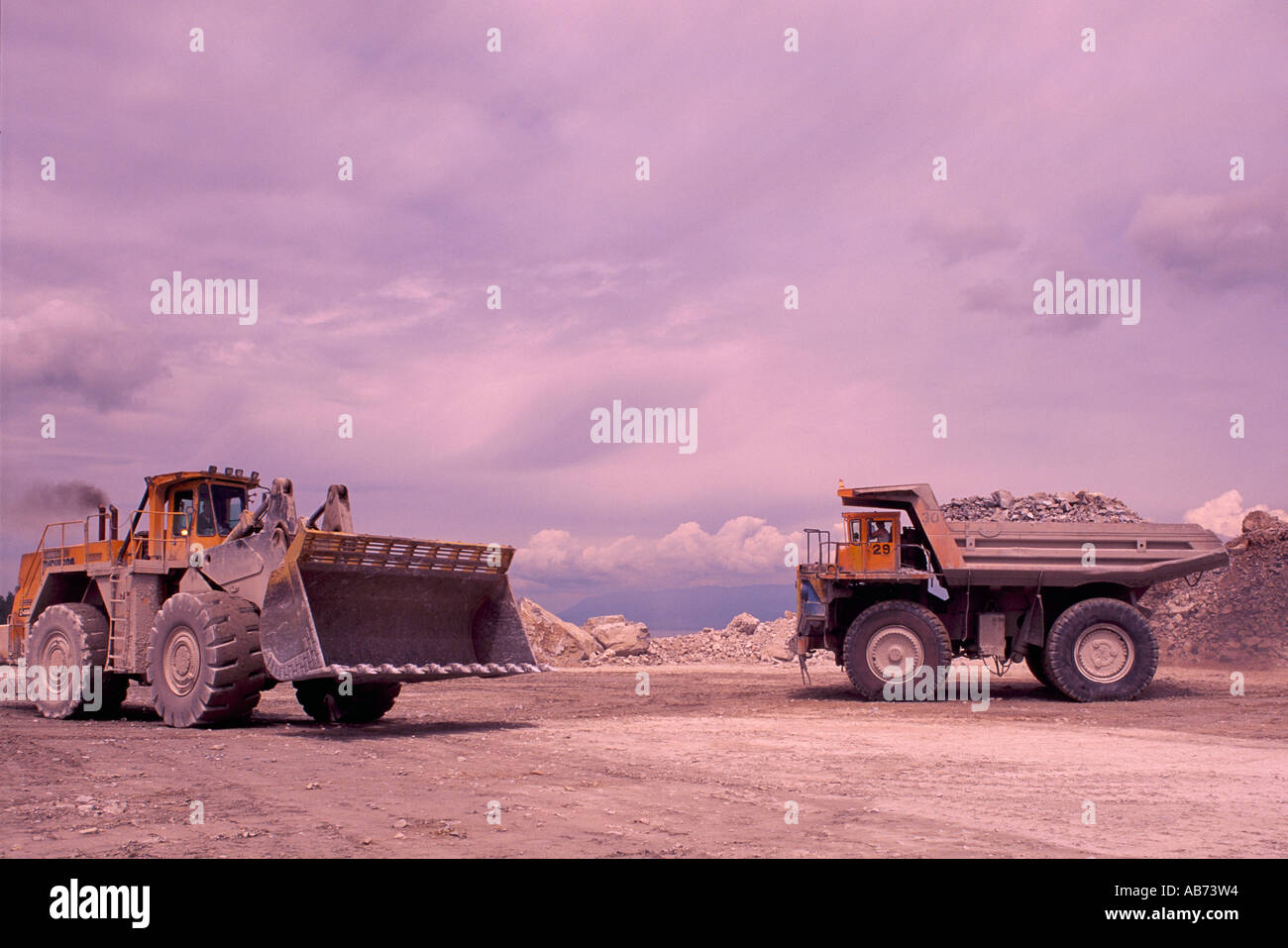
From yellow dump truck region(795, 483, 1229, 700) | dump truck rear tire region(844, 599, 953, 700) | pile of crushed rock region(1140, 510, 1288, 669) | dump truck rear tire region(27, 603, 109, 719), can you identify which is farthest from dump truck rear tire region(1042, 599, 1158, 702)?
dump truck rear tire region(27, 603, 109, 719)

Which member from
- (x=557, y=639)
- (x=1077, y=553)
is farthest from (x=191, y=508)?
(x=557, y=639)

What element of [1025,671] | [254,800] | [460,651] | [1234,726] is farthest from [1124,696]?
[254,800]

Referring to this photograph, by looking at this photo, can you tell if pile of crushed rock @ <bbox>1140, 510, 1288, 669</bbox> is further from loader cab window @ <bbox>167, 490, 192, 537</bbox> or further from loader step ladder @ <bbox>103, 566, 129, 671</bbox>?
loader step ladder @ <bbox>103, 566, 129, 671</bbox>

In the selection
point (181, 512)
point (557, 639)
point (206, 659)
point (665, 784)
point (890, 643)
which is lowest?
point (557, 639)

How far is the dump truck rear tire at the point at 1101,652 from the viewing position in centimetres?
1619

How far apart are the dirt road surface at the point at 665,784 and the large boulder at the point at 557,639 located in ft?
45.0

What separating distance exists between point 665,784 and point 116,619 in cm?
865

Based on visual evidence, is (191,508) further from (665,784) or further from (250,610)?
(665,784)

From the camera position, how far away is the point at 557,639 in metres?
29.5

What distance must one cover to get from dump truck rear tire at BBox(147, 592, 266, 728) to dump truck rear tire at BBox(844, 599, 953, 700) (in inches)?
353

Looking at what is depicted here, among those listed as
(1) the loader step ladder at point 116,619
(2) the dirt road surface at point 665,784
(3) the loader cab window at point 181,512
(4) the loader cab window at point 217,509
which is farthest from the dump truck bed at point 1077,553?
(1) the loader step ladder at point 116,619

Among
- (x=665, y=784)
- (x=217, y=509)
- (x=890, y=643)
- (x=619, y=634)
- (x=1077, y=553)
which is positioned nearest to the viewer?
(x=665, y=784)

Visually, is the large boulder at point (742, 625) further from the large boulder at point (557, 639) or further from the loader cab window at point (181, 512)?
the loader cab window at point (181, 512)

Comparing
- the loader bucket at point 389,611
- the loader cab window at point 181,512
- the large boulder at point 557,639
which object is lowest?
the large boulder at point 557,639
